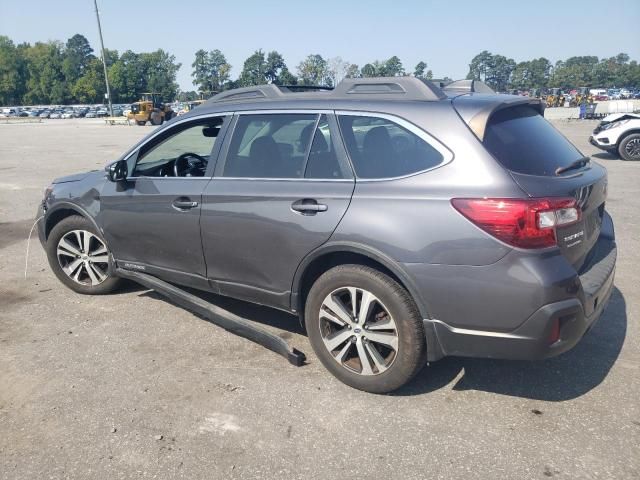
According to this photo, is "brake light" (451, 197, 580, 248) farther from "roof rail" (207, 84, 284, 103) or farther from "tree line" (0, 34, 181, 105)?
"tree line" (0, 34, 181, 105)

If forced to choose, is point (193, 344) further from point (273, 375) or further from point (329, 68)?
point (329, 68)

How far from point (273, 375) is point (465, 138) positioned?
1.89 meters

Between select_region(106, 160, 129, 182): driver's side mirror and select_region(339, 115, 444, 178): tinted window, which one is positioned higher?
select_region(339, 115, 444, 178): tinted window

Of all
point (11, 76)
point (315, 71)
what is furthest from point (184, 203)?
point (11, 76)

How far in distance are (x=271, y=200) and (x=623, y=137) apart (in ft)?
44.3

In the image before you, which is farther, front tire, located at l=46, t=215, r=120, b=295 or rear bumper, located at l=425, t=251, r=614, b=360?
front tire, located at l=46, t=215, r=120, b=295

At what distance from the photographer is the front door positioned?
3.89 meters

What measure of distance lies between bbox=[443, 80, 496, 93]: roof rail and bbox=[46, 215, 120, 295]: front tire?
3.15m

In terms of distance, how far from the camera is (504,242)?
2637mm

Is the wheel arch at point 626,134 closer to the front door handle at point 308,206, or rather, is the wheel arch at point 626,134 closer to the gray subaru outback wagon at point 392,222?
the gray subaru outback wagon at point 392,222

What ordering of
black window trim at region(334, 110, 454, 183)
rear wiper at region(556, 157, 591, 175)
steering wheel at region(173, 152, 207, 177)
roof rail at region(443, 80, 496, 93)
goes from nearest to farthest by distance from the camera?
black window trim at region(334, 110, 454, 183) → rear wiper at region(556, 157, 591, 175) → roof rail at region(443, 80, 496, 93) → steering wheel at region(173, 152, 207, 177)

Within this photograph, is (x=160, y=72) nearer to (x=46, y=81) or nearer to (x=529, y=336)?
(x=46, y=81)

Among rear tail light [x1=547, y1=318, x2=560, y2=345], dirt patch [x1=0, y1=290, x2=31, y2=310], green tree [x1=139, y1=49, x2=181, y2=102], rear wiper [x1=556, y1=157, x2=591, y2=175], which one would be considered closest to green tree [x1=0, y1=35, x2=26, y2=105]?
green tree [x1=139, y1=49, x2=181, y2=102]

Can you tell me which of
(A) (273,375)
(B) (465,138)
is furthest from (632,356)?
(A) (273,375)
